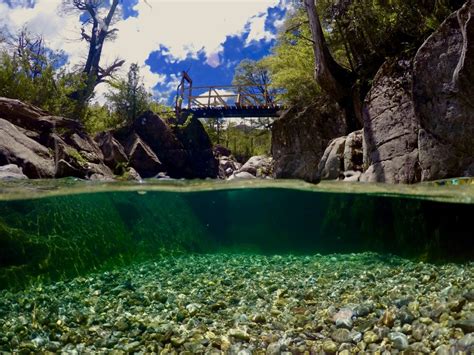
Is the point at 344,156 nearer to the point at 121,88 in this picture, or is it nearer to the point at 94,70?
the point at 121,88

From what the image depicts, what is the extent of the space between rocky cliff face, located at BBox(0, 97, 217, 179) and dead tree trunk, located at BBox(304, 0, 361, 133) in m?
9.96

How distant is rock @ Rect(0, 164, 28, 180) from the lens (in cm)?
1054

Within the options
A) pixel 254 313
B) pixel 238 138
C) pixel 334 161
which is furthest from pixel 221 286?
pixel 238 138

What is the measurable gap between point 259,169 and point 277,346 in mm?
22062

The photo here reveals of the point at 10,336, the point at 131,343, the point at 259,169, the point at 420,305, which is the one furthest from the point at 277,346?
the point at 259,169

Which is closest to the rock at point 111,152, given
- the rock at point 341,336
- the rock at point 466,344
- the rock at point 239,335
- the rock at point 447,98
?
the rock at point 447,98

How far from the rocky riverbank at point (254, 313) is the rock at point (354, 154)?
16.5ft

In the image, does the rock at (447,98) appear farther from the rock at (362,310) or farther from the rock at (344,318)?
the rock at (344,318)

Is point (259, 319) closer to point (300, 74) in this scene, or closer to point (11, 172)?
point (11, 172)

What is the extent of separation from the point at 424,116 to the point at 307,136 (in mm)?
6333

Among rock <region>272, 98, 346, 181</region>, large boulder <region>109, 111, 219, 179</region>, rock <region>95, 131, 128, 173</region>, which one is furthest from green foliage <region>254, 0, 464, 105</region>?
rock <region>95, 131, 128, 173</region>

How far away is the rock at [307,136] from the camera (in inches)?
554

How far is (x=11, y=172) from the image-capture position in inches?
428

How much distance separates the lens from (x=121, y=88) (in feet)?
76.9
